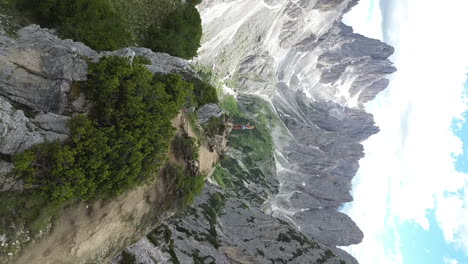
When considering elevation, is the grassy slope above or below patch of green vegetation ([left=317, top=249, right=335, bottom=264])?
above

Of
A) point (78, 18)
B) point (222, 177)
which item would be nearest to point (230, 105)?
point (222, 177)

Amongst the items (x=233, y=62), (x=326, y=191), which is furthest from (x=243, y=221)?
(x=326, y=191)

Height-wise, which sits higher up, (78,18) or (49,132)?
(78,18)

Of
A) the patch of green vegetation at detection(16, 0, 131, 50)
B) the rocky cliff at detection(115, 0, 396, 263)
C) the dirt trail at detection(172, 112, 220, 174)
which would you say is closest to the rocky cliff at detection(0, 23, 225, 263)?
the patch of green vegetation at detection(16, 0, 131, 50)

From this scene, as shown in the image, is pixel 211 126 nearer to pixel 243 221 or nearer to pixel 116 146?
pixel 116 146

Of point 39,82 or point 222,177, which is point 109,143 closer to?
point 39,82

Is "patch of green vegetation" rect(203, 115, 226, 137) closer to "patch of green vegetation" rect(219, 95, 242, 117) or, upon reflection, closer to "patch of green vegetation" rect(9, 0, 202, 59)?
"patch of green vegetation" rect(9, 0, 202, 59)
